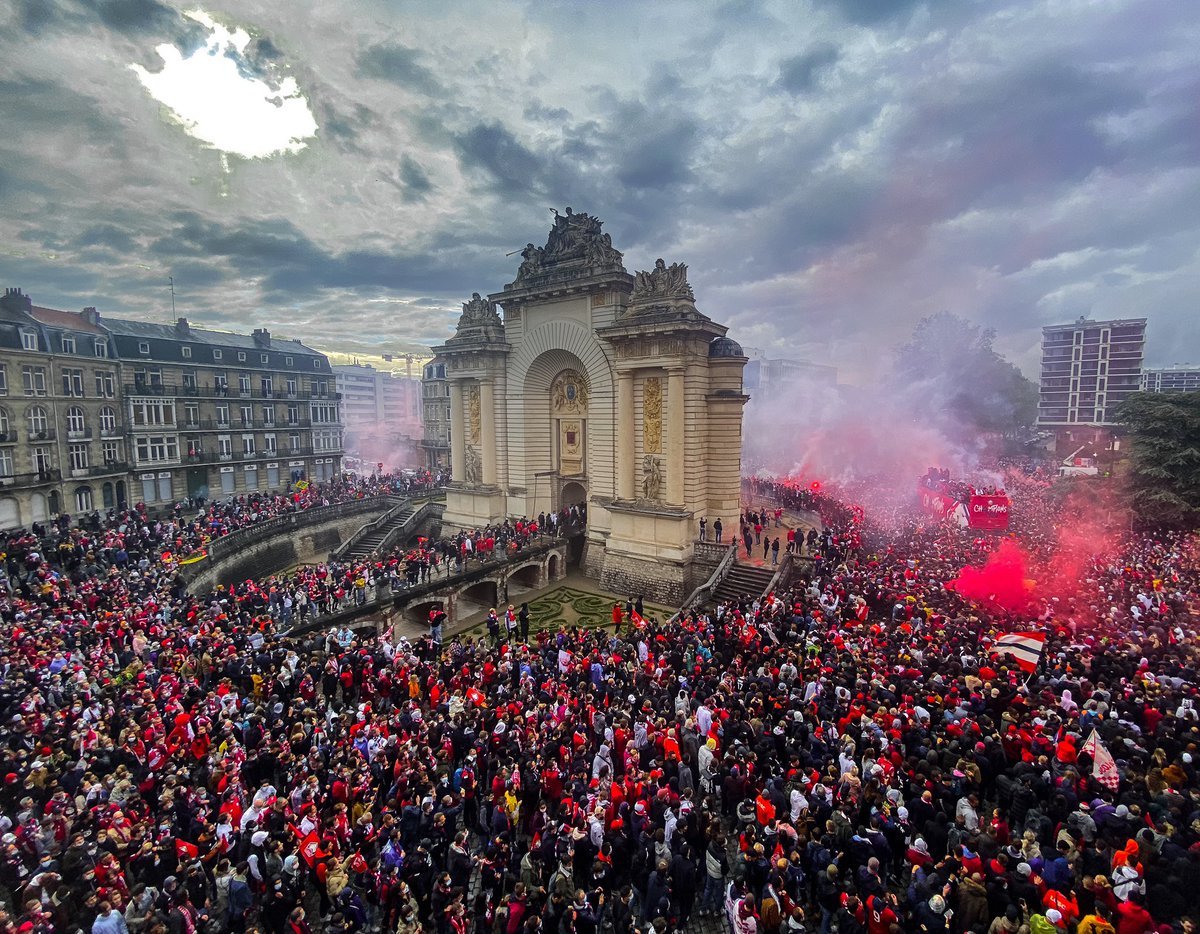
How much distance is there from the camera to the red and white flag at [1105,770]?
945cm

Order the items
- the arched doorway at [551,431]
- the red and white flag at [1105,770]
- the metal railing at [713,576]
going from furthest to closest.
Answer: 1. the arched doorway at [551,431]
2. the metal railing at [713,576]
3. the red and white flag at [1105,770]

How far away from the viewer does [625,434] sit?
2712cm

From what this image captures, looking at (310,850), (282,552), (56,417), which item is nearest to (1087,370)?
(282,552)

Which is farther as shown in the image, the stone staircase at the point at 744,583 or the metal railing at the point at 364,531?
the metal railing at the point at 364,531

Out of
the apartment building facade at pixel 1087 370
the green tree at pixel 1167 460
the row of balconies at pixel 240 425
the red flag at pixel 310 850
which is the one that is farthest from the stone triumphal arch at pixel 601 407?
the apartment building facade at pixel 1087 370

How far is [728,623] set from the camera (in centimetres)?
1839

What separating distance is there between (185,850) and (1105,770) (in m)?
14.5

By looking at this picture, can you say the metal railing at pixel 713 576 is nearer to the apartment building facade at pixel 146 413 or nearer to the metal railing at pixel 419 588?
the metal railing at pixel 419 588

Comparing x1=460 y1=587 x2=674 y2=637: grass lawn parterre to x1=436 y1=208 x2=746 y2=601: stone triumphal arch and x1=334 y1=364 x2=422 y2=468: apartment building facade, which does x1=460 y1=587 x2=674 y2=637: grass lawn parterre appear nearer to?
x1=436 y1=208 x2=746 y2=601: stone triumphal arch

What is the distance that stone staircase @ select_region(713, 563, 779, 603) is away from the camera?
23.6 m

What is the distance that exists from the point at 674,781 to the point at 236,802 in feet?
24.9

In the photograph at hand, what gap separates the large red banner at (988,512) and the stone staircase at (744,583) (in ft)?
42.9

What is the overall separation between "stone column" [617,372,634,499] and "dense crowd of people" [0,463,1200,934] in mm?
10309

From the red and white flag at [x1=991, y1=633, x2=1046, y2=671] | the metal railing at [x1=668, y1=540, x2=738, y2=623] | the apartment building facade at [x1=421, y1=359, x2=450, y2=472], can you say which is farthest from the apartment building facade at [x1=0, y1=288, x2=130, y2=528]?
the red and white flag at [x1=991, y1=633, x2=1046, y2=671]
